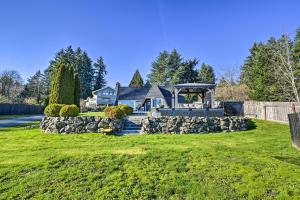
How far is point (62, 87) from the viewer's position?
779 inches

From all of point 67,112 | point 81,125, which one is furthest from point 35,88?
point 81,125

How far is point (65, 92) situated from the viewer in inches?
781

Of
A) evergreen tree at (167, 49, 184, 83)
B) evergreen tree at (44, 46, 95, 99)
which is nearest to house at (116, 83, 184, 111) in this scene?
evergreen tree at (167, 49, 184, 83)

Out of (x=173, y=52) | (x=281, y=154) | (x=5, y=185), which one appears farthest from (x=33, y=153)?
(x=173, y=52)

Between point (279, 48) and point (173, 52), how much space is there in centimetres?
3588

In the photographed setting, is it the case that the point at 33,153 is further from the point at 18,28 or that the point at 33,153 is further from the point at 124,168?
the point at 18,28

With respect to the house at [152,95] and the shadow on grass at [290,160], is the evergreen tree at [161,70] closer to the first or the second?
the house at [152,95]

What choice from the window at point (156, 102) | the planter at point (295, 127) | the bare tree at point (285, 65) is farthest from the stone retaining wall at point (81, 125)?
the window at point (156, 102)

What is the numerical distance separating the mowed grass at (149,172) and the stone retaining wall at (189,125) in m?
4.69

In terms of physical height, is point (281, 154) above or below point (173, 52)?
below

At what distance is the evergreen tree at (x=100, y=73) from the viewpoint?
218 ft

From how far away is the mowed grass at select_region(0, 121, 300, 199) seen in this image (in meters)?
5.55

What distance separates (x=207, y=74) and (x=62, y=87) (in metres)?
43.9

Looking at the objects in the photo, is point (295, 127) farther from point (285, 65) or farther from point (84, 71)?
point (84, 71)
